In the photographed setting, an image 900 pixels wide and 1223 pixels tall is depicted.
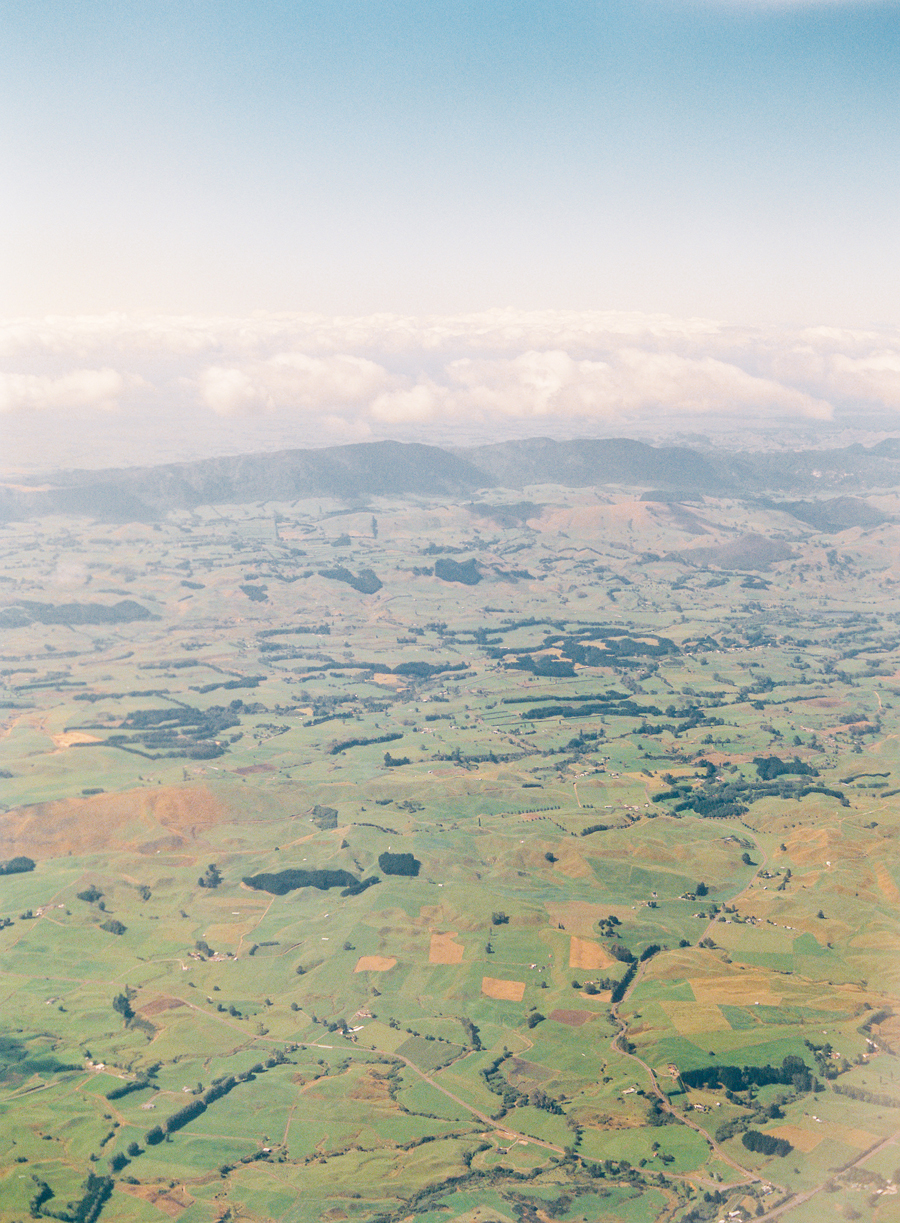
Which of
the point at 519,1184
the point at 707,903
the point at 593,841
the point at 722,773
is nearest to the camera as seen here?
the point at 519,1184

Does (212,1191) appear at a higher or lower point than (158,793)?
lower

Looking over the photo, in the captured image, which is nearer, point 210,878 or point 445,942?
point 445,942

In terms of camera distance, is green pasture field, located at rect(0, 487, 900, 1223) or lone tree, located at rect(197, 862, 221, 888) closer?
green pasture field, located at rect(0, 487, 900, 1223)

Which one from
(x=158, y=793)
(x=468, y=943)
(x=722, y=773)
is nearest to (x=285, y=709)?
(x=158, y=793)

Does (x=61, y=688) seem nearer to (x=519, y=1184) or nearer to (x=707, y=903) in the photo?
(x=707, y=903)

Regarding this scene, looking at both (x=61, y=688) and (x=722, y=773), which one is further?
(x=61, y=688)

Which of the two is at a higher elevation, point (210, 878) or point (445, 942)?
point (210, 878)

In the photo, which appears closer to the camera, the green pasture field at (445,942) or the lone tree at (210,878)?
the green pasture field at (445,942)

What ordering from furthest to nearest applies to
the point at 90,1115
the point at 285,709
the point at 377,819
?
the point at 285,709
the point at 377,819
the point at 90,1115
